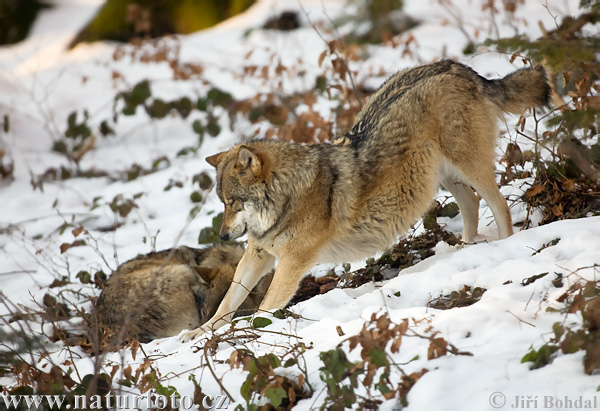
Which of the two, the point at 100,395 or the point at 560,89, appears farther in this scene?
the point at 560,89

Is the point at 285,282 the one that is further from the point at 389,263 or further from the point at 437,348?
the point at 437,348

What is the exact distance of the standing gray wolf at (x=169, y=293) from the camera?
17.8 feet

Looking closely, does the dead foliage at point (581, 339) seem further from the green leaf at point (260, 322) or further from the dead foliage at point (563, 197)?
the dead foliage at point (563, 197)

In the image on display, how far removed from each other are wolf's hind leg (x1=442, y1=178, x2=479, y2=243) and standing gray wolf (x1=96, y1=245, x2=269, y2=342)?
2.01 meters

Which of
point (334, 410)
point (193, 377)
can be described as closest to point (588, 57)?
point (334, 410)

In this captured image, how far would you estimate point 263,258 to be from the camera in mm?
5422

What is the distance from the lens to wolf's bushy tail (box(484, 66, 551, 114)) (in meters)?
5.39

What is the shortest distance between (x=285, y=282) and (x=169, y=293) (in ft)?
4.05

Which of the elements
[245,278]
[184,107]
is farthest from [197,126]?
[245,278]

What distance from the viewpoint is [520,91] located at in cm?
541

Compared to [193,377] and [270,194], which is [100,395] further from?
[270,194]

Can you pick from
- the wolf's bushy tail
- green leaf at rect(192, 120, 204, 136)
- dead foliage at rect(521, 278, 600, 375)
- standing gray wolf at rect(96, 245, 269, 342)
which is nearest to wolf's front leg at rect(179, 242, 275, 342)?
standing gray wolf at rect(96, 245, 269, 342)

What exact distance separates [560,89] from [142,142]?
290 inches

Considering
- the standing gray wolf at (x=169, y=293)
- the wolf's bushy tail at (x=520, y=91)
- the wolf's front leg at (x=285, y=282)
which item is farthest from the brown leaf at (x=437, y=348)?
the wolf's bushy tail at (x=520, y=91)
